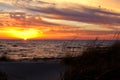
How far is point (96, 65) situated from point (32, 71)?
342cm

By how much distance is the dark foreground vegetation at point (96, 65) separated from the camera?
8562mm

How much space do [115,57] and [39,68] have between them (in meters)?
3.66

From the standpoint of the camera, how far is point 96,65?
9.67 m

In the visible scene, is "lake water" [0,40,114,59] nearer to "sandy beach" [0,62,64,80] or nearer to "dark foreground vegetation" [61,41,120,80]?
"dark foreground vegetation" [61,41,120,80]

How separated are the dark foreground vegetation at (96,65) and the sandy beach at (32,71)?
85 cm

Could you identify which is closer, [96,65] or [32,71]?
[96,65]

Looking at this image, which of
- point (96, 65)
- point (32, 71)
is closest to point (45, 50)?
point (32, 71)

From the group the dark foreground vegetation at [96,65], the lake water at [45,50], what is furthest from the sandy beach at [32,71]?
the lake water at [45,50]

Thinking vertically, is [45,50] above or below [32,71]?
below

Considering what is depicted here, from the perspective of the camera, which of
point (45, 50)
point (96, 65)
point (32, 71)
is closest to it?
point (96, 65)

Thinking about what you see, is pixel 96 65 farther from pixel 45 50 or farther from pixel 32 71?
pixel 45 50

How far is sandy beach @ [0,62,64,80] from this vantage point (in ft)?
37.3

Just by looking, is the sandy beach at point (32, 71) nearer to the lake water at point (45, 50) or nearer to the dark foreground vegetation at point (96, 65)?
the dark foreground vegetation at point (96, 65)

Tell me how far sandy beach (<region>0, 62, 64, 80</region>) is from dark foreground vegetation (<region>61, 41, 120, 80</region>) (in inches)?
33.3
